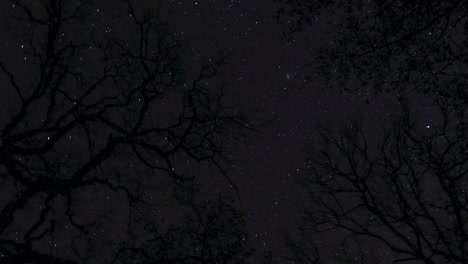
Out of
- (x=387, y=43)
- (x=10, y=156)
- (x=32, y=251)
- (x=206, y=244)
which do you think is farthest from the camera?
(x=206, y=244)

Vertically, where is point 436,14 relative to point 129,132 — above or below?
below

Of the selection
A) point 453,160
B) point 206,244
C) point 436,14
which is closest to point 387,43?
point 436,14

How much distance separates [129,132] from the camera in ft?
35.1

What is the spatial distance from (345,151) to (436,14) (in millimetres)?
9466

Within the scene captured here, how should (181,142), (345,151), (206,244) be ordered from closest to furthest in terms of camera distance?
1. (206,244)
2. (181,142)
3. (345,151)

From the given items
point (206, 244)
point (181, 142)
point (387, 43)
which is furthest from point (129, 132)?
point (387, 43)

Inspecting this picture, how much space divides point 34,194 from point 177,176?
114 inches

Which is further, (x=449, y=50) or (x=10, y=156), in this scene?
(x=10, y=156)

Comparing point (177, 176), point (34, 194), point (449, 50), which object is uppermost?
point (177, 176)

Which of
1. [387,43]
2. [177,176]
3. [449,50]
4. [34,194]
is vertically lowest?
[449,50]

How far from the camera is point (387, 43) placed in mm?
5738

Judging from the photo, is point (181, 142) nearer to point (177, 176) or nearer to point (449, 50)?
point (177, 176)

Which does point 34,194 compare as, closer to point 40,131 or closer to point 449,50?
point 40,131

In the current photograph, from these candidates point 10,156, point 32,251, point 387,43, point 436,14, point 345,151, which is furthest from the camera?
point 345,151
